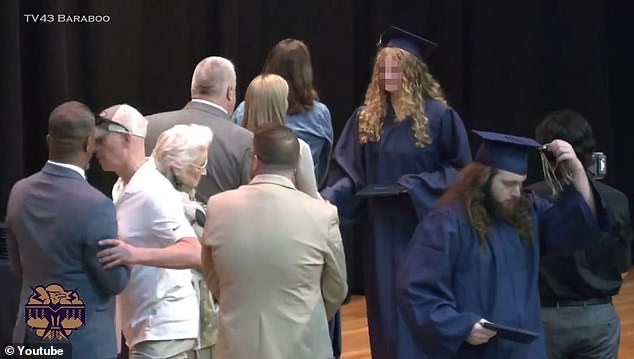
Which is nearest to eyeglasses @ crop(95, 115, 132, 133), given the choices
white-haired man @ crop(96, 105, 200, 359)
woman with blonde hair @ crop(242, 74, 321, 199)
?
white-haired man @ crop(96, 105, 200, 359)

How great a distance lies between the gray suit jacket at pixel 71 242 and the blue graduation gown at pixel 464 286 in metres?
0.88

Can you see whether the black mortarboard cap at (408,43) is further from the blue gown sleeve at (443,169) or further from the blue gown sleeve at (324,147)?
the blue gown sleeve at (324,147)

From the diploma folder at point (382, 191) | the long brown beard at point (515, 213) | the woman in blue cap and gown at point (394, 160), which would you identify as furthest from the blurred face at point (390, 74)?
the long brown beard at point (515, 213)

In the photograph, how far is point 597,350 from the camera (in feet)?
15.2

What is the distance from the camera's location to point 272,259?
12.2 feet

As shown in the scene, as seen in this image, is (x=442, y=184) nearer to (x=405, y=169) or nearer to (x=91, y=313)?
(x=405, y=169)

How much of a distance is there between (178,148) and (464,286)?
112cm

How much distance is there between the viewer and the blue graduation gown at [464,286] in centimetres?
383

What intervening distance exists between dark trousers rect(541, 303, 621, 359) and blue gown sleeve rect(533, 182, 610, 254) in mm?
568

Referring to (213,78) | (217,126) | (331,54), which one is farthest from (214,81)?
(331,54)

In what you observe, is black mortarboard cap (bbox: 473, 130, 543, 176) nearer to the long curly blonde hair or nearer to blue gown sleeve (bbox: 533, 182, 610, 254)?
blue gown sleeve (bbox: 533, 182, 610, 254)

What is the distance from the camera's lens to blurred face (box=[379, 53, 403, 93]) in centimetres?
560

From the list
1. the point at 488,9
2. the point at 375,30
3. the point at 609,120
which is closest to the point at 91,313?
the point at 375,30

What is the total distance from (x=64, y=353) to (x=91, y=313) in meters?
0.15
